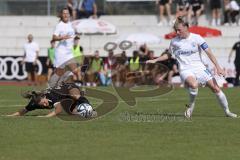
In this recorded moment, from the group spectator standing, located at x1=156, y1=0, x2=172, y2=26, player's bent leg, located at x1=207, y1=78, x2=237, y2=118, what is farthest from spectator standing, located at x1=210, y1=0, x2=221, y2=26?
player's bent leg, located at x1=207, y1=78, x2=237, y2=118

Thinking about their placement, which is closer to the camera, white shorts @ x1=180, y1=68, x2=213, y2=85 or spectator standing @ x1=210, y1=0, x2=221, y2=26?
white shorts @ x1=180, y1=68, x2=213, y2=85

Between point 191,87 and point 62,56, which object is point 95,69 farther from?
point 191,87

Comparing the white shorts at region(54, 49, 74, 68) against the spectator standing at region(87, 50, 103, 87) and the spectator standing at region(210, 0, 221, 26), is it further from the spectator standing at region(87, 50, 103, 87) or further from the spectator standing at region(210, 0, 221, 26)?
the spectator standing at region(210, 0, 221, 26)

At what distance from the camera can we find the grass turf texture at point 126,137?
10812 millimetres

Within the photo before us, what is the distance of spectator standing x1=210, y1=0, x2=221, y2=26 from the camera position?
1412 inches

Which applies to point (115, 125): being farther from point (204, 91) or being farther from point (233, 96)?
point (204, 91)

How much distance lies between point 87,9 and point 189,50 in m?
21.6

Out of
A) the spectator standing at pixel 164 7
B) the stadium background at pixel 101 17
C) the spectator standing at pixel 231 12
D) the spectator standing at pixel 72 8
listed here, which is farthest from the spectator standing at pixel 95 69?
the spectator standing at pixel 231 12

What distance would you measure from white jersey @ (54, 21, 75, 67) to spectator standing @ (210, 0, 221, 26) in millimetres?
15594

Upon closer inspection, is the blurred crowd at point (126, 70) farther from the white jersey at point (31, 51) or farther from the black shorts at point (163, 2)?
the black shorts at point (163, 2)

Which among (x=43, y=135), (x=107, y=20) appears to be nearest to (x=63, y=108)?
(x=43, y=135)

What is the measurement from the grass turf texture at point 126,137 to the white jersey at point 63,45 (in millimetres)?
3820

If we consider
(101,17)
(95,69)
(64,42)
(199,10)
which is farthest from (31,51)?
(64,42)

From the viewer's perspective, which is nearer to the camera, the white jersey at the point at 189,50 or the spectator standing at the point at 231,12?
the white jersey at the point at 189,50
